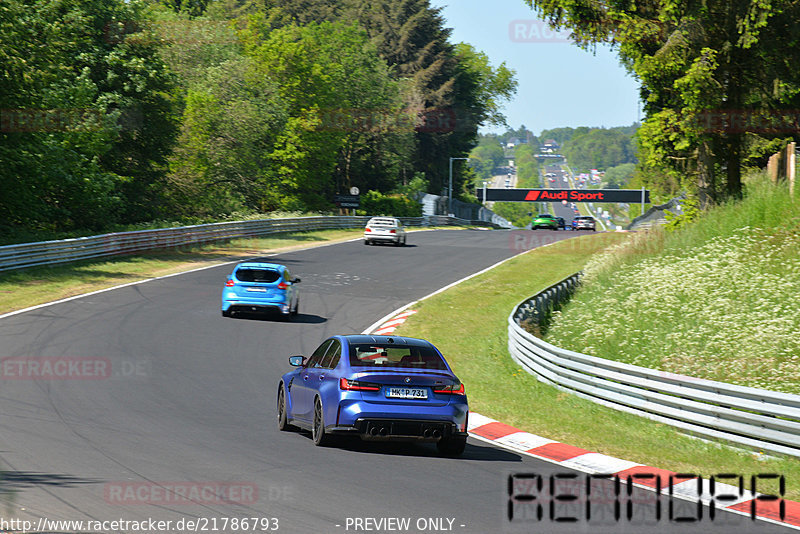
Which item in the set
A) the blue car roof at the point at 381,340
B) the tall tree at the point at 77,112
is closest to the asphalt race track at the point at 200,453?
the blue car roof at the point at 381,340

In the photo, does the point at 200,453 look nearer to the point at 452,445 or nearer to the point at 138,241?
the point at 452,445

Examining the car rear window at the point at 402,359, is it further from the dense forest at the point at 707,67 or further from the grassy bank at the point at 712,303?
the dense forest at the point at 707,67

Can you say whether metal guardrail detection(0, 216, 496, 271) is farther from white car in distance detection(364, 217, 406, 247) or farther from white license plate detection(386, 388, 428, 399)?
white license plate detection(386, 388, 428, 399)

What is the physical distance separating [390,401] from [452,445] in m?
0.96

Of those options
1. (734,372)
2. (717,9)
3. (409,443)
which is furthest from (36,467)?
(717,9)

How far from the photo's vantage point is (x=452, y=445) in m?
11.5

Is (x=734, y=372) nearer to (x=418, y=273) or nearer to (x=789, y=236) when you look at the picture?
(x=789, y=236)

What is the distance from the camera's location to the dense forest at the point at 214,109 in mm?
39344

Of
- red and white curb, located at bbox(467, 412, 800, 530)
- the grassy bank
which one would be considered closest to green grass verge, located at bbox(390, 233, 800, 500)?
red and white curb, located at bbox(467, 412, 800, 530)

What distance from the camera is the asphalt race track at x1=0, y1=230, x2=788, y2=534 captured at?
8.35 m

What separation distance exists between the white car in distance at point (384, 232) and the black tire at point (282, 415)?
36.4m

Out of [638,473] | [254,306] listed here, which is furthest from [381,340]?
[254,306]

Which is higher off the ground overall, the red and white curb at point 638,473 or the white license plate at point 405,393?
the white license plate at point 405,393

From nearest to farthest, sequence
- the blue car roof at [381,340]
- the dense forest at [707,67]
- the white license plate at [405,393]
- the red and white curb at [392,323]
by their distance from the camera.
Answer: the white license plate at [405,393]
the blue car roof at [381,340]
the red and white curb at [392,323]
the dense forest at [707,67]
